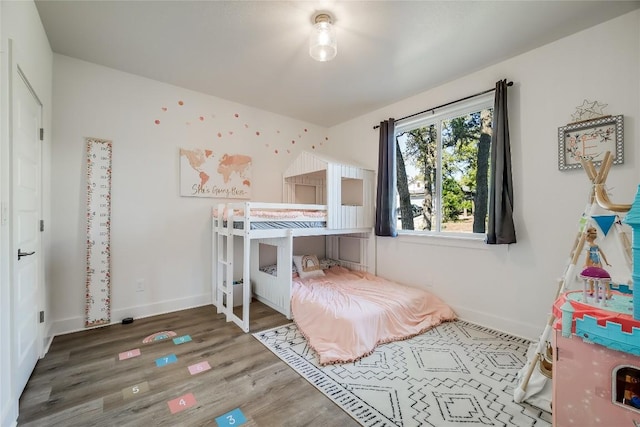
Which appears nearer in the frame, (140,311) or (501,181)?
(501,181)

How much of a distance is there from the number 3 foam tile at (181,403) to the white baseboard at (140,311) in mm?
1576

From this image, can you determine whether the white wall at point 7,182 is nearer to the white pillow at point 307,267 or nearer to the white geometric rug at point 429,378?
the white geometric rug at point 429,378

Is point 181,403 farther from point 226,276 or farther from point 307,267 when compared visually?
point 307,267

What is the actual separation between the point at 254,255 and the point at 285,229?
832 millimetres

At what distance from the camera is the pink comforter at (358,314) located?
215 centimetres

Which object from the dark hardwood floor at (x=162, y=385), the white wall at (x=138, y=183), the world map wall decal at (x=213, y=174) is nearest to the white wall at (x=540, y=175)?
the dark hardwood floor at (x=162, y=385)

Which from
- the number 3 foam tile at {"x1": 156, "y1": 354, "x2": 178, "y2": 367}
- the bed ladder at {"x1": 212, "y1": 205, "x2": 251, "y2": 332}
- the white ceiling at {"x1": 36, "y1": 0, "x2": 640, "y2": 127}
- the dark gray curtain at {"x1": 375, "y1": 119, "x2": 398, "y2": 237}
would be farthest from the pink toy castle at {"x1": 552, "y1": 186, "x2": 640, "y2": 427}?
the number 3 foam tile at {"x1": 156, "y1": 354, "x2": 178, "y2": 367}

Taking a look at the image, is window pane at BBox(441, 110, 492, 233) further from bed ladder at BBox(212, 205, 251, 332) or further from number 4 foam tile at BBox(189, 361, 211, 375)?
number 4 foam tile at BBox(189, 361, 211, 375)

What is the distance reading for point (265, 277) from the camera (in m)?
3.22

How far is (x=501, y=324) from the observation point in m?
2.50

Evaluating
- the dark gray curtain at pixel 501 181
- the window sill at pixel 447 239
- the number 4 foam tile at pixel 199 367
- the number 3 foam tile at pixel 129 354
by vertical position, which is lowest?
the number 3 foam tile at pixel 129 354

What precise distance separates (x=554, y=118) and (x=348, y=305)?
2.33 metres

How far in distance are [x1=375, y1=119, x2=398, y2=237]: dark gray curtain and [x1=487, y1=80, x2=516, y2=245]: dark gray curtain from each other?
3.57 feet

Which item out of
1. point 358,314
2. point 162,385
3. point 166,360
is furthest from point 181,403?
point 358,314
